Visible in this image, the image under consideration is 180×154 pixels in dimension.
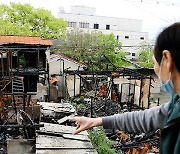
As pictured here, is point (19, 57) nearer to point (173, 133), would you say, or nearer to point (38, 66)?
point (38, 66)

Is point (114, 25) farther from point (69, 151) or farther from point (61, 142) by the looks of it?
point (69, 151)

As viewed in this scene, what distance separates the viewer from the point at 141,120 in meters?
1.31

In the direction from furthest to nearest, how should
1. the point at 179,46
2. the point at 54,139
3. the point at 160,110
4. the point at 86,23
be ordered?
1. the point at 86,23
2. the point at 54,139
3. the point at 160,110
4. the point at 179,46

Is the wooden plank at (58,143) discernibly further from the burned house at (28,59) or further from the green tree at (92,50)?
the green tree at (92,50)

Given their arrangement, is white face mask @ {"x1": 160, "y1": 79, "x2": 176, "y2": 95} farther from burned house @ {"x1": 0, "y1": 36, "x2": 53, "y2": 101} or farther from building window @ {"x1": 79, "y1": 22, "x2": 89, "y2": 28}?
building window @ {"x1": 79, "y1": 22, "x2": 89, "y2": 28}

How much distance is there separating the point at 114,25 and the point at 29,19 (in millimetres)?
14641

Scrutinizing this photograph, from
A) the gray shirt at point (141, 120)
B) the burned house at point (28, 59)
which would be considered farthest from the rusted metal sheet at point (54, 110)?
the burned house at point (28, 59)

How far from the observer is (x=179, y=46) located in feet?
3.25

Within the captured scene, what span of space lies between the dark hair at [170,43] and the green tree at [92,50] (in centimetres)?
2011

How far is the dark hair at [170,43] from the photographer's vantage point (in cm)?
99

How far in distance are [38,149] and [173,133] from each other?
3740 mm

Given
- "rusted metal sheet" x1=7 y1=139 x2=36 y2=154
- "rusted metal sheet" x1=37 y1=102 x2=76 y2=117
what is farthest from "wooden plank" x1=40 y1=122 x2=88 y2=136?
"rusted metal sheet" x1=37 y1=102 x2=76 y2=117

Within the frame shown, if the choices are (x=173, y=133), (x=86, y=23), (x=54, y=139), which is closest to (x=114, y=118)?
(x=173, y=133)

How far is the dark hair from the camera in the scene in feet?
3.25
